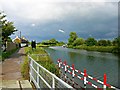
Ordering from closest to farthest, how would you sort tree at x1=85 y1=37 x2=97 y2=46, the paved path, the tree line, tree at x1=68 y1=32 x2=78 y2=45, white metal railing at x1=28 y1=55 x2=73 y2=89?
white metal railing at x1=28 y1=55 x2=73 y2=89, the paved path, the tree line, tree at x1=85 y1=37 x2=97 y2=46, tree at x1=68 y1=32 x2=78 y2=45

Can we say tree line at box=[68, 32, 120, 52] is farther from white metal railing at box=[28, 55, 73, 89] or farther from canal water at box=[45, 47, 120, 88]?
white metal railing at box=[28, 55, 73, 89]

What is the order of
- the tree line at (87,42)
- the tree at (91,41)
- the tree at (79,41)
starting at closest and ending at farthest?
the tree line at (87,42)
the tree at (91,41)
the tree at (79,41)

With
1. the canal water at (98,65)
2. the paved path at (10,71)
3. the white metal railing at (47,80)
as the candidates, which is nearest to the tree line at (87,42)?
the canal water at (98,65)

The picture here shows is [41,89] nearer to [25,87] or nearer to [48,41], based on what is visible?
[25,87]

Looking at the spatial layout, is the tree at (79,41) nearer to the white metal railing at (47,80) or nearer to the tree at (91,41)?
the tree at (91,41)

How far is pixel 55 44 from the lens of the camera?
18250 centimetres

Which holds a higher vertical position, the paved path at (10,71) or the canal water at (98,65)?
the paved path at (10,71)

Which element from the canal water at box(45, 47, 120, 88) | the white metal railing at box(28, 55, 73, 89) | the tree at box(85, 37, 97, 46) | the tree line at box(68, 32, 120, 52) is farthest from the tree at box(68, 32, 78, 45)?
the white metal railing at box(28, 55, 73, 89)

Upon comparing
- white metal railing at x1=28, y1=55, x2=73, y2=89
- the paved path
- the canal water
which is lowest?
the canal water

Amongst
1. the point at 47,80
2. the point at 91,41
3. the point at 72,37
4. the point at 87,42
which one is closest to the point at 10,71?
the point at 47,80

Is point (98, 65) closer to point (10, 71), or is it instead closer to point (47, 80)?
point (10, 71)

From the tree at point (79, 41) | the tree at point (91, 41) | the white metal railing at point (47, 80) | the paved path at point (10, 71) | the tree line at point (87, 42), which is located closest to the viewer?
the white metal railing at point (47, 80)

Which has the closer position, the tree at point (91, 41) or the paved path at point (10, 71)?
the paved path at point (10, 71)

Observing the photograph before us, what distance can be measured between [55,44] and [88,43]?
62.6 metres
